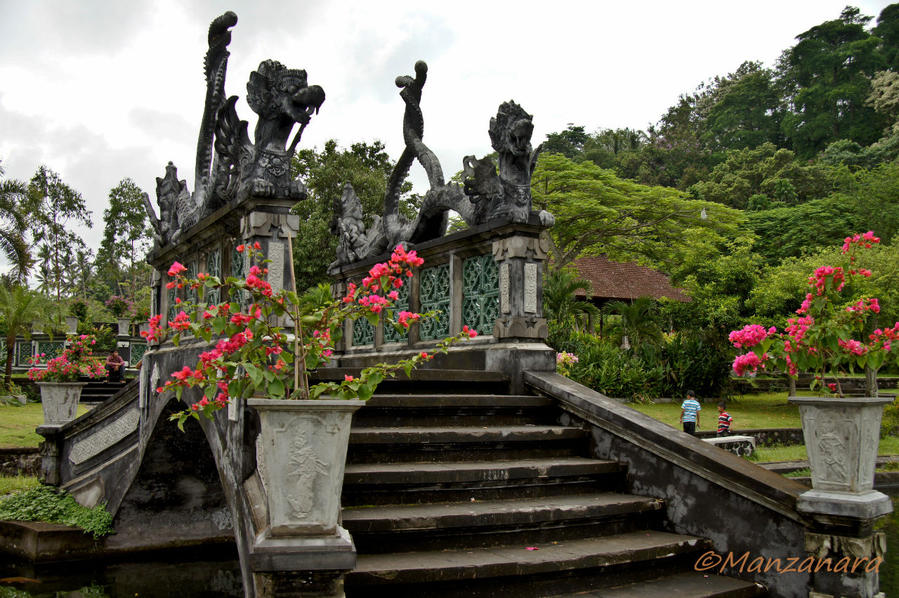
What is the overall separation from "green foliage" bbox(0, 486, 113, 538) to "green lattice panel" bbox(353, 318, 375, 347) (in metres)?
3.52

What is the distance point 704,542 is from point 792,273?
17.2 metres

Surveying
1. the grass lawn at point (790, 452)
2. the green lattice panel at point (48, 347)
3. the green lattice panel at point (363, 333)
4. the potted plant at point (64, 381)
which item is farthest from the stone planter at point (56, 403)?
the green lattice panel at point (48, 347)

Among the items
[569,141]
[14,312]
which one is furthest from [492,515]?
[569,141]

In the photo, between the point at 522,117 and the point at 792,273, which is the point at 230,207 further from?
the point at 792,273

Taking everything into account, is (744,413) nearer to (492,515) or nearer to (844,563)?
(844,563)

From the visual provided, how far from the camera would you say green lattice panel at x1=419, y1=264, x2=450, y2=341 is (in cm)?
749

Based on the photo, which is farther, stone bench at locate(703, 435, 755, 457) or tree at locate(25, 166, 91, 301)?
tree at locate(25, 166, 91, 301)

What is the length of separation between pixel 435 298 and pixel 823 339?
13.2 ft

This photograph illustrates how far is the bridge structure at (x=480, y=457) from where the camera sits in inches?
158

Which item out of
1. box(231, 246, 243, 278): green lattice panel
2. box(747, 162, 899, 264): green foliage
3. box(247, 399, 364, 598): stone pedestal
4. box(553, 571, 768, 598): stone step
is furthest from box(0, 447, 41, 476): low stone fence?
box(747, 162, 899, 264): green foliage

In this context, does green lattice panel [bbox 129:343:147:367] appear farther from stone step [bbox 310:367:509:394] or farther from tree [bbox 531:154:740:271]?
stone step [bbox 310:367:509:394]

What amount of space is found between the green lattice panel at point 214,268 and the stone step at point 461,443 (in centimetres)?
200

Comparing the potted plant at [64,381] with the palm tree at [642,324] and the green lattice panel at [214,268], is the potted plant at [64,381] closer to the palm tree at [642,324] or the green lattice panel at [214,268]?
the green lattice panel at [214,268]

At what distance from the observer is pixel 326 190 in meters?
26.2
